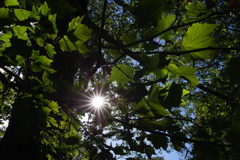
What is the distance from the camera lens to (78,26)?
904 mm

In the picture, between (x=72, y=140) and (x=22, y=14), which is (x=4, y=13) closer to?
(x=22, y=14)

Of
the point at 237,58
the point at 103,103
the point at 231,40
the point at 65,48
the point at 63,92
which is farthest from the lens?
the point at 231,40

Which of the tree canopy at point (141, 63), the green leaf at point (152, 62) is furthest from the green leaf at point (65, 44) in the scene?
Result: the green leaf at point (152, 62)

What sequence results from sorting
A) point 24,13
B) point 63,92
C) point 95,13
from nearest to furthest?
1. point 24,13
2. point 63,92
3. point 95,13

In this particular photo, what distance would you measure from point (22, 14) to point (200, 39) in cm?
87

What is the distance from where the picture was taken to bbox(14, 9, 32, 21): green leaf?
2.52 ft

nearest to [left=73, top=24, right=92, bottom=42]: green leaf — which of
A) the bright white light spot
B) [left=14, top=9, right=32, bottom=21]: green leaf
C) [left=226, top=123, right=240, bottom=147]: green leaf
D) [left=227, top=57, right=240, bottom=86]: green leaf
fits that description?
[left=14, top=9, right=32, bottom=21]: green leaf

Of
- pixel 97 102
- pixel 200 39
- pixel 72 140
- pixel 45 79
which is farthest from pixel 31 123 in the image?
pixel 200 39

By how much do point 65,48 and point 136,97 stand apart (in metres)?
0.56

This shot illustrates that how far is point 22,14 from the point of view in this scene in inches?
30.7

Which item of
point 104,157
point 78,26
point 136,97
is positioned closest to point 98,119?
point 104,157

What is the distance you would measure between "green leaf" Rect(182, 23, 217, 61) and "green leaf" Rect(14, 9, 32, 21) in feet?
2.57

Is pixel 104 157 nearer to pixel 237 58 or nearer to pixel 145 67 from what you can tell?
pixel 145 67

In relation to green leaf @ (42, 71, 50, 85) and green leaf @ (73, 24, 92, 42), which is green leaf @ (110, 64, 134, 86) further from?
green leaf @ (42, 71, 50, 85)
